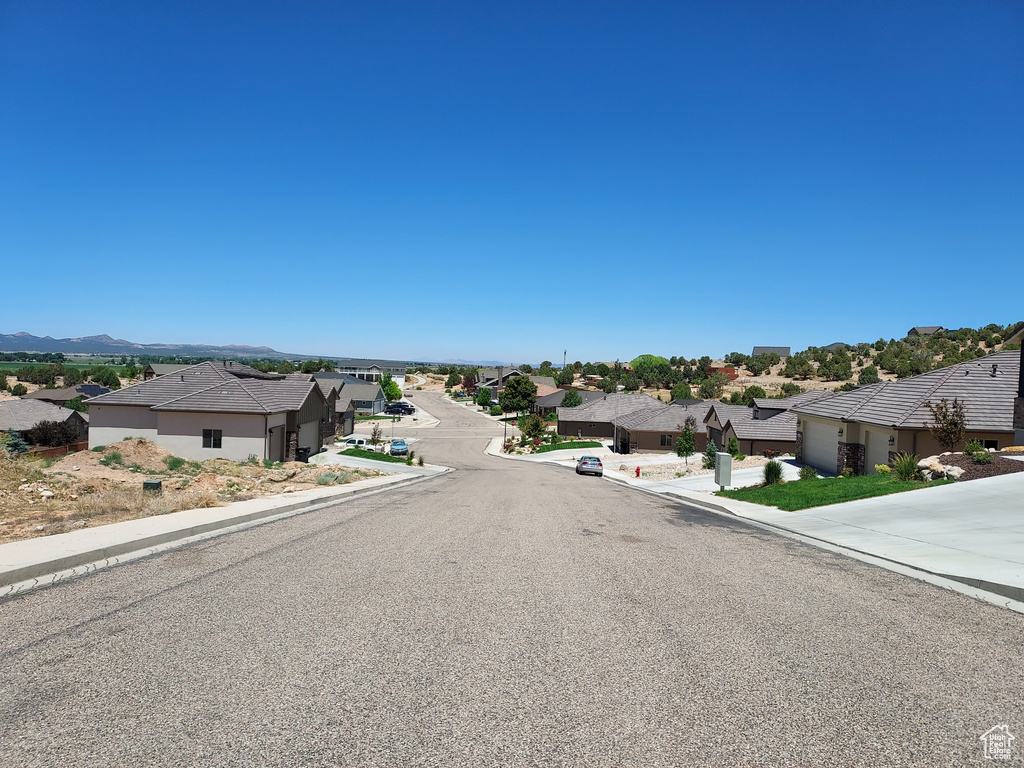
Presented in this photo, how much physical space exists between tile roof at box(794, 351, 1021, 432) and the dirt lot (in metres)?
22.7

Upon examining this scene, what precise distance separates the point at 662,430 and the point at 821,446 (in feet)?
82.0

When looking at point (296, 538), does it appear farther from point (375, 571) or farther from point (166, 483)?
point (166, 483)

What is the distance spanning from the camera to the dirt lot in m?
11.2

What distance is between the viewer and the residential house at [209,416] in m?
37.2

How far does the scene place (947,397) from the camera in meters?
27.2

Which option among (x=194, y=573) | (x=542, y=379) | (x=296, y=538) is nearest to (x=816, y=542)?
(x=296, y=538)

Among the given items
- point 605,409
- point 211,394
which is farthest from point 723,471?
point 605,409

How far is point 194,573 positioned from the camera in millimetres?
7977

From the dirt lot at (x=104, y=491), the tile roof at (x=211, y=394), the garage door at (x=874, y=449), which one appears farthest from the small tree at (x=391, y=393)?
the garage door at (x=874, y=449)

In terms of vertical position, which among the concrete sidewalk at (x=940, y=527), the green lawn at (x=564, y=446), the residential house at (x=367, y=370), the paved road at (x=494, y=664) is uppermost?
the residential house at (x=367, y=370)

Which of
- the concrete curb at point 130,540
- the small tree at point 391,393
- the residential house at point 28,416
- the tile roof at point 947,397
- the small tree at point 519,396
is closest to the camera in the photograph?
the concrete curb at point 130,540

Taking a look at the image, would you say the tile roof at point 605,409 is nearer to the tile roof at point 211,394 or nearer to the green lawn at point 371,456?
the green lawn at point 371,456

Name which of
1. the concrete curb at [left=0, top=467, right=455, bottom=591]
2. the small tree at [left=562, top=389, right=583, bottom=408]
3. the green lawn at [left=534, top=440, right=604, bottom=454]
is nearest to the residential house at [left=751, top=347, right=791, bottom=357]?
the small tree at [left=562, top=389, right=583, bottom=408]

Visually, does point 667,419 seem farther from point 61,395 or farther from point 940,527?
point 61,395
